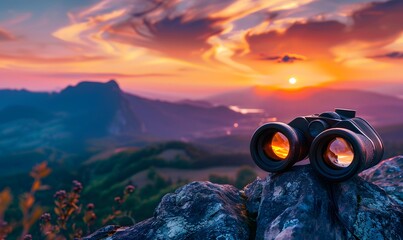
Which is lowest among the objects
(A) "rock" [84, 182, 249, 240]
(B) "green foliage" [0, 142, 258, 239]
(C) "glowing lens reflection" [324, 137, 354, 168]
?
(B) "green foliage" [0, 142, 258, 239]

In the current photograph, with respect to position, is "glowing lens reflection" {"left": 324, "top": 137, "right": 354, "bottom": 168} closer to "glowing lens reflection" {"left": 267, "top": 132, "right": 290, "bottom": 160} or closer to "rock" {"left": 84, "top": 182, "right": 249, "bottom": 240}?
"glowing lens reflection" {"left": 267, "top": 132, "right": 290, "bottom": 160}

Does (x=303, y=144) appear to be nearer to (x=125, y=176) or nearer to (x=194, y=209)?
(x=194, y=209)

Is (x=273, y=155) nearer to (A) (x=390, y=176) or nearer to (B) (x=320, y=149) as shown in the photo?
(B) (x=320, y=149)

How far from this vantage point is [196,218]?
20.6ft

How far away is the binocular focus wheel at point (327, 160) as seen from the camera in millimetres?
5867

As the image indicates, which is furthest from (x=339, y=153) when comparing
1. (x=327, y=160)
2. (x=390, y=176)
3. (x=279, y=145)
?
(x=390, y=176)

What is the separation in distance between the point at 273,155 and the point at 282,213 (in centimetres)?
135

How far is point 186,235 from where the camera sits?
6020 mm

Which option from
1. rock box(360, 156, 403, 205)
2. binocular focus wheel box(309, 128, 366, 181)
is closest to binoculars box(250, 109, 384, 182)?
binocular focus wheel box(309, 128, 366, 181)

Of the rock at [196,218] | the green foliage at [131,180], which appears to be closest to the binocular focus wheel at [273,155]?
the rock at [196,218]

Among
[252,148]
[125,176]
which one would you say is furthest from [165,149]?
[252,148]

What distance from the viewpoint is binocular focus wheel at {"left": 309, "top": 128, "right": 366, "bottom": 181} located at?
19.2ft

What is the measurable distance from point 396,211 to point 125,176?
501ft

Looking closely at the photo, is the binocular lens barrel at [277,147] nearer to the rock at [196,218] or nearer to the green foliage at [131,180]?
the rock at [196,218]
